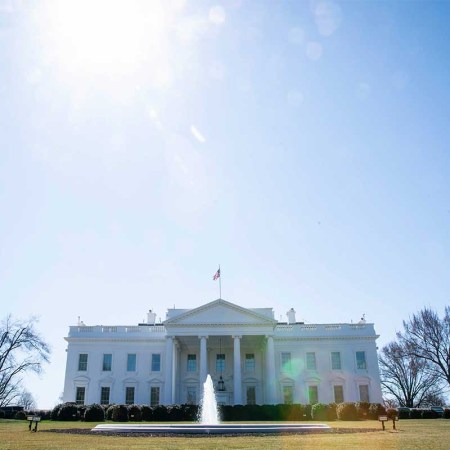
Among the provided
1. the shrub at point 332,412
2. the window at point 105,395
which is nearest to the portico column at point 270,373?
the shrub at point 332,412

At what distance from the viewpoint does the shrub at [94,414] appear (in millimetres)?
33406

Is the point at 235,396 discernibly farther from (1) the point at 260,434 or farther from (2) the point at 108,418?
(1) the point at 260,434

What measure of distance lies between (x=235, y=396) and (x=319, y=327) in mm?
12384

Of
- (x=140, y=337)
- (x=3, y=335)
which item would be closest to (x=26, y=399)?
(x=3, y=335)

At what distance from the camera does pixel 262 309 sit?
48.5m

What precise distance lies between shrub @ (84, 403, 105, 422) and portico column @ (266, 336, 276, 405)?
16.5 meters

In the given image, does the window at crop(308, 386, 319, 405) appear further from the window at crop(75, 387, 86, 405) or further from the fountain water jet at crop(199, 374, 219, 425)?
the window at crop(75, 387, 86, 405)

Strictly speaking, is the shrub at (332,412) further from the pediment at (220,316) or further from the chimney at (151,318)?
the chimney at (151,318)

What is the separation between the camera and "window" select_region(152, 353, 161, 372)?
158 feet

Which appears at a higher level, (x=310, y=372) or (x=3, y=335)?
(x=3, y=335)

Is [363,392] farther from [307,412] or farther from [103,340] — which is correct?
[103,340]

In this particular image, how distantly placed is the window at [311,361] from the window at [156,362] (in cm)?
1562

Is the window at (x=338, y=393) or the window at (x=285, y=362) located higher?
the window at (x=285, y=362)

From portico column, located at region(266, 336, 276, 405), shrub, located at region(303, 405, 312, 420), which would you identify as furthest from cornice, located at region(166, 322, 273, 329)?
shrub, located at region(303, 405, 312, 420)
